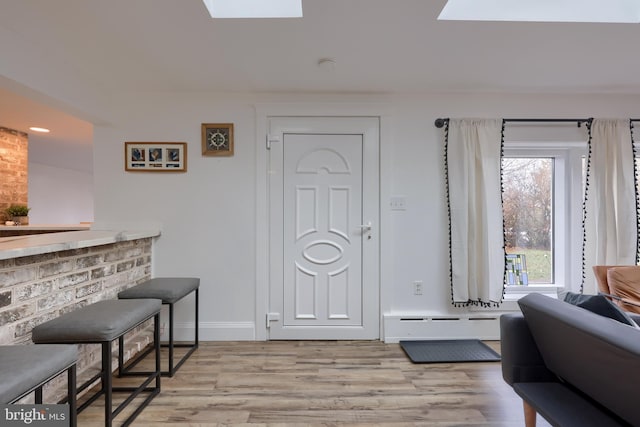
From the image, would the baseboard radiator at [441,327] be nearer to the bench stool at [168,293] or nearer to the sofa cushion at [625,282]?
the sofa cushion at [625,282]

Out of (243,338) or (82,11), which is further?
(243,338)

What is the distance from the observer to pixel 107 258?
2.21 metres

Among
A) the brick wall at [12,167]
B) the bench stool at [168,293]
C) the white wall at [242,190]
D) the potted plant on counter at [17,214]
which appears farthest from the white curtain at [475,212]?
the brick wall at [12,167]

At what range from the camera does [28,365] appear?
1.10 m

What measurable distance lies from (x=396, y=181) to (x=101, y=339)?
7.47 ft

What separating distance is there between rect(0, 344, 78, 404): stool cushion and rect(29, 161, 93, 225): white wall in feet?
22.4

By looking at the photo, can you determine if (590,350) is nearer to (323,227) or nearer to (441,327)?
(441,327)

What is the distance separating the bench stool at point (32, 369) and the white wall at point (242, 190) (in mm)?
1534

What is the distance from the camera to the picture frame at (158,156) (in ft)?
8.95

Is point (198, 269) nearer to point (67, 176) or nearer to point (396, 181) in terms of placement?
point (396, 181)

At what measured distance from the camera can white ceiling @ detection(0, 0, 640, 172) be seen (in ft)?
5.46

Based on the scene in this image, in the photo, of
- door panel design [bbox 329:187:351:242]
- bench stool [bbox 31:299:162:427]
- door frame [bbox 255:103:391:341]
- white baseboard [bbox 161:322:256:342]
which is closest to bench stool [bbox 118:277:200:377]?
white baseboard [bbox 161:322:256:342]

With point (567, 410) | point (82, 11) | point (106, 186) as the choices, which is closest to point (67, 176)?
point (106, 186)

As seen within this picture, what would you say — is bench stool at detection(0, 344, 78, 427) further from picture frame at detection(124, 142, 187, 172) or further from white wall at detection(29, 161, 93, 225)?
white wall at detection(29, 161, 93, 225)
